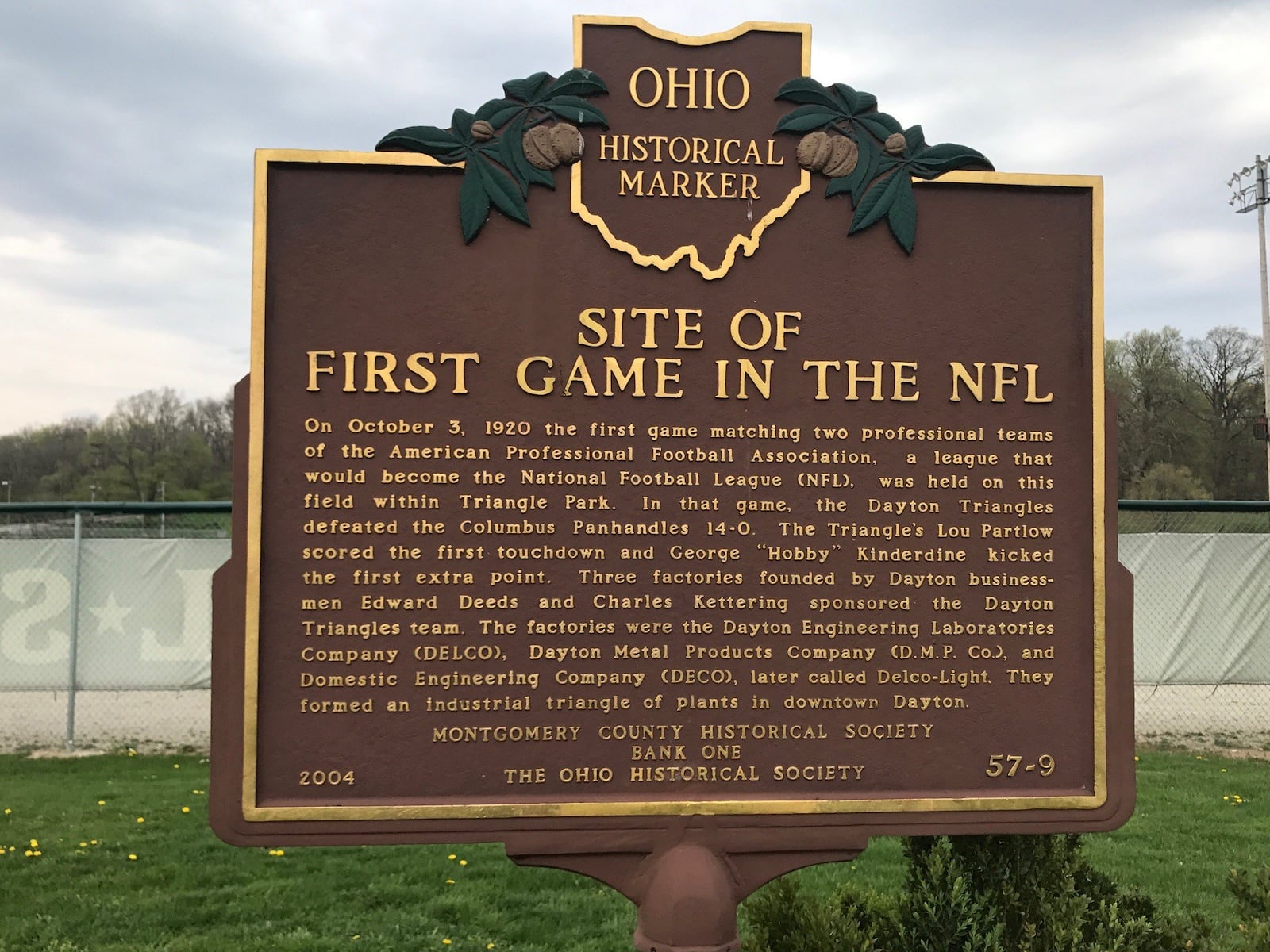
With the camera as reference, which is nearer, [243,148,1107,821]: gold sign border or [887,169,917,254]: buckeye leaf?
[243,148,1107,821]: gold sign border

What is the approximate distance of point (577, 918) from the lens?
5293 mm

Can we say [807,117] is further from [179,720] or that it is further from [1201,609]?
[179,720]

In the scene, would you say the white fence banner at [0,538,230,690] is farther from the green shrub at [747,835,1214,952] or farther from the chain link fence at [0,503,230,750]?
the green shrub at [747,835,1214,952]

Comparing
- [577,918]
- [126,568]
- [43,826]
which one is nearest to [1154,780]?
[577,918]

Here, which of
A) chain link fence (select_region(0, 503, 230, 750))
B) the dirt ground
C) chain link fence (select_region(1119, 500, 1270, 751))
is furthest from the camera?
chain link fence (select_region(1119, 500, 1270, 751))

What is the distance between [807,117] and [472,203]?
1209mm

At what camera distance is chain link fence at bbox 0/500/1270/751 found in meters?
9.11

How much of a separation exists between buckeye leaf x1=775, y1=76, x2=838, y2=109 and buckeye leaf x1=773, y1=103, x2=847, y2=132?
16 mm

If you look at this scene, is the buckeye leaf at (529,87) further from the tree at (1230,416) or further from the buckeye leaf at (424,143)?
the tree at (1230,416)

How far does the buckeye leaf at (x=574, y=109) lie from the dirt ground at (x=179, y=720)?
27.6ft

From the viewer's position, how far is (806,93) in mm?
3186

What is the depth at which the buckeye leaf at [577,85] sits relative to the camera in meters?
3.11

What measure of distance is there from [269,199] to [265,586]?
4.24 ft

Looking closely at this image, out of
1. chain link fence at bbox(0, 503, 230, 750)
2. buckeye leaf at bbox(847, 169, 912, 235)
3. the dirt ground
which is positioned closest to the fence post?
chain link fence at bbox(0, 503, 230, 750)
